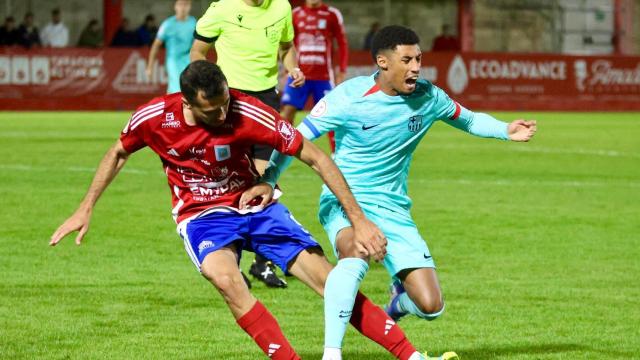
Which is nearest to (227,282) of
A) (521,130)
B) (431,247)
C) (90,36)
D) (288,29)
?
(521,130)

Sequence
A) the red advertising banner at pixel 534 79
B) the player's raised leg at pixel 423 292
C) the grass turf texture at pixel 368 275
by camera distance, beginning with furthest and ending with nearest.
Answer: the red advertising banner at pixel 534 79, the grass turf texture at pixel 368 275, the player's raised leg at pixel 423 292

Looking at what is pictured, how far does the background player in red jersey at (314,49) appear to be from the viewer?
15164 mm

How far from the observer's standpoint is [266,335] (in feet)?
19.6

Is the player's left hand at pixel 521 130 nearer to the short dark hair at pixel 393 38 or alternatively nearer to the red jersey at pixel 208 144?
the short dark hair at pixel 393 38

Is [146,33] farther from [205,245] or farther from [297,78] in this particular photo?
[205,245]

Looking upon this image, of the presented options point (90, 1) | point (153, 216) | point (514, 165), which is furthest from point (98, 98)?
point (153, 216)

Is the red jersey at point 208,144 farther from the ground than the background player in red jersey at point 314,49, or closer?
farther from the ground

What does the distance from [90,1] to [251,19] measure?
107 feet

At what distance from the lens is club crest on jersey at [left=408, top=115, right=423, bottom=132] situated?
22.3 feet

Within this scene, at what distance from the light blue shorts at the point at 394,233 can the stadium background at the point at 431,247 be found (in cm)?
63

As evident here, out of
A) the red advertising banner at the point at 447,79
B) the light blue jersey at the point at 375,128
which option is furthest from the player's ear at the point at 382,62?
the red advertising banner at the point at 447,79

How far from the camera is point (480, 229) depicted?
12359 mm

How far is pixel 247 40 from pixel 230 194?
4411 mm

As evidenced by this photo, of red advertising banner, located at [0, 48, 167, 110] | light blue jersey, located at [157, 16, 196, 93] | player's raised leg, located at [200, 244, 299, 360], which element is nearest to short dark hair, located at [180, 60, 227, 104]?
player's raised leg, located at [200, 244, 299, 360]
